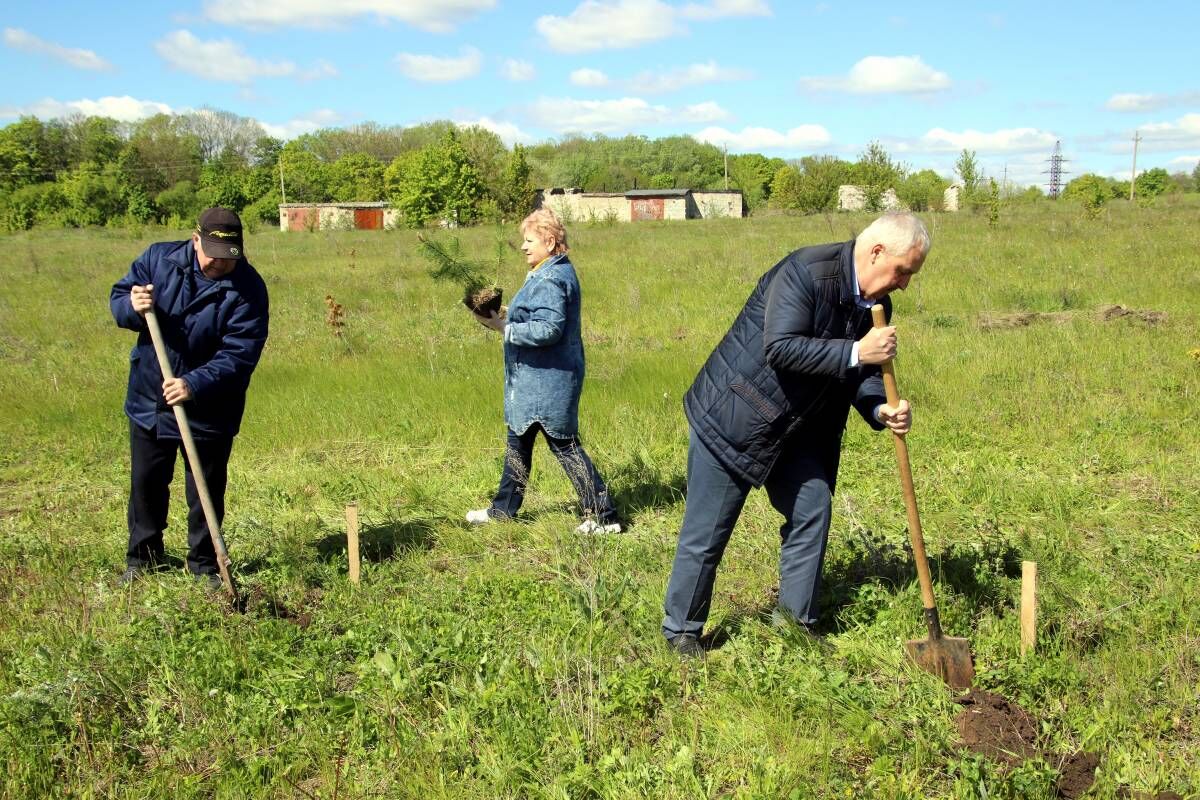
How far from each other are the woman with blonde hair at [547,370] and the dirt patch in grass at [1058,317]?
7.59 m

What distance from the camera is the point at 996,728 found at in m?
2.98

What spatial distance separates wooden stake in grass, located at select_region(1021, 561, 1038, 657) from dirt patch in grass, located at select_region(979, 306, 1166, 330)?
8.20 metres

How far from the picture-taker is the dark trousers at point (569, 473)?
5.04 metres

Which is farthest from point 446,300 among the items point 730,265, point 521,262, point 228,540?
point 228,540

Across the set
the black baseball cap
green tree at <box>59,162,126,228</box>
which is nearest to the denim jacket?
the black baseball cap

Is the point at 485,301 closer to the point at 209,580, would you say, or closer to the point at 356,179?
the point at 209,580

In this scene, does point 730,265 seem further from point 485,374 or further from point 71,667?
point 71,667

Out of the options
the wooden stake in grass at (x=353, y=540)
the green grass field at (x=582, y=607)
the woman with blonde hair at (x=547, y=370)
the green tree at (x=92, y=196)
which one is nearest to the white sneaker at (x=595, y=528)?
the woman with blonde hair at (x=547, y=370)

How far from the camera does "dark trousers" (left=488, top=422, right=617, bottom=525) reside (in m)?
5.04

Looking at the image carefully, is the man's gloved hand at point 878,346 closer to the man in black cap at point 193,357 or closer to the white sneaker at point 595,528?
the white sneaker at point 595,528

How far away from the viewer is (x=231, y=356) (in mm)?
4258

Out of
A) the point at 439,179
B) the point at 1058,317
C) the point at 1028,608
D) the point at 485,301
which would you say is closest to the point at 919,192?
the point at 1058,317

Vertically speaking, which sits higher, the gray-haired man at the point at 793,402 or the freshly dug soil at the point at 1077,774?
the gray-haired man at the point at 793,402

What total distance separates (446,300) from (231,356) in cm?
1011
